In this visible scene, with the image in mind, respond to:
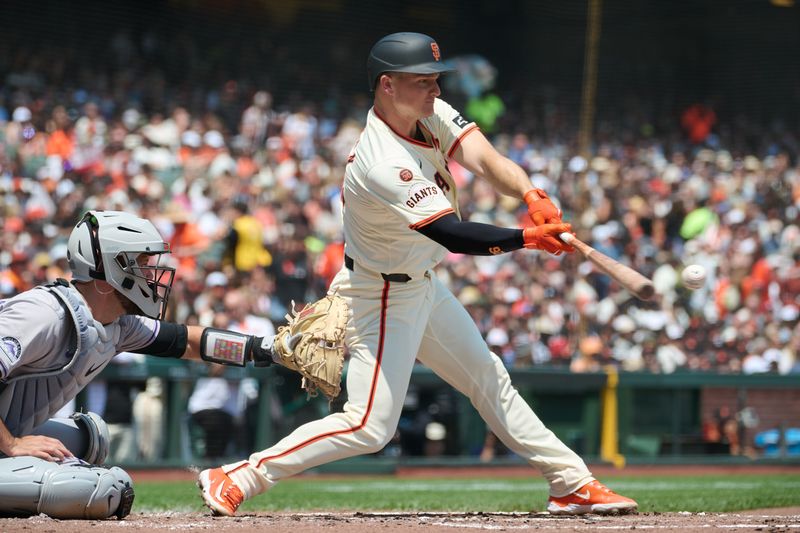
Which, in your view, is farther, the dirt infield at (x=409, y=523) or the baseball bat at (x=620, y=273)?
the baseball bat at (x=620, y=273)

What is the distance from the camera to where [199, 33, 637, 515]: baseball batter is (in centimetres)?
456

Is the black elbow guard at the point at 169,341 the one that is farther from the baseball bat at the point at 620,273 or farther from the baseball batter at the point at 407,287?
the baseball bat at the point at 620,273

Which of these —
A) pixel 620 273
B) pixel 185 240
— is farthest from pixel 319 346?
pixel 185 240

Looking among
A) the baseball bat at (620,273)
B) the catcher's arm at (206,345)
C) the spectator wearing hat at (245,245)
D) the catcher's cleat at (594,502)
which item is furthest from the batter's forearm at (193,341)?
the spectator wearing hat at (245,245)

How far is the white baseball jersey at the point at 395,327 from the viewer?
4633 mm

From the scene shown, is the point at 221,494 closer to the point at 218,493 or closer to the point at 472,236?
the point at 218,493

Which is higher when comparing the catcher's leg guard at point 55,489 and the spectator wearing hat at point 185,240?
the spectator wearing hat at point 185,240

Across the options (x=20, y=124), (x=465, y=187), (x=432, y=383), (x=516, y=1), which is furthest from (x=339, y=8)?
(x=432, y=383)

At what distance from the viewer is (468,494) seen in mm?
7664

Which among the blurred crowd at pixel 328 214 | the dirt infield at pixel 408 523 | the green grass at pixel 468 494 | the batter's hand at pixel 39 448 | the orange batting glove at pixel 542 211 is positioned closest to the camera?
the dirt infield at pixel 408 523

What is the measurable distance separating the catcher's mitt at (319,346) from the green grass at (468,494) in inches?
54.4

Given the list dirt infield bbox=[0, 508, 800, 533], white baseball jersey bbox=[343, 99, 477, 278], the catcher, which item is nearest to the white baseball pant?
white baseball jersey bbox=[343, 99, 477, 278]

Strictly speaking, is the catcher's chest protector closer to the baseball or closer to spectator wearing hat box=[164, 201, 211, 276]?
the baseball

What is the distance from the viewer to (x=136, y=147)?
1341cm
